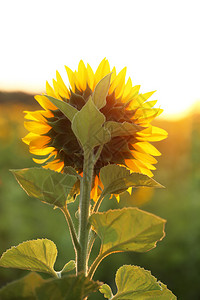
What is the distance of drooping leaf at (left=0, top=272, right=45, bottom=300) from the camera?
403 mm

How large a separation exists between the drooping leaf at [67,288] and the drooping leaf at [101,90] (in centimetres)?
25

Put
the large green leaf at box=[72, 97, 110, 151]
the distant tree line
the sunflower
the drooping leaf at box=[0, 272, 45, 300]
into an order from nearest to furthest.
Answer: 1. the drooping leaf at box=[0, 272, 45, 300]
2. the large green leaf at box=[72, 97, 110, 151]
3. the sunflower
4. the distant tree line

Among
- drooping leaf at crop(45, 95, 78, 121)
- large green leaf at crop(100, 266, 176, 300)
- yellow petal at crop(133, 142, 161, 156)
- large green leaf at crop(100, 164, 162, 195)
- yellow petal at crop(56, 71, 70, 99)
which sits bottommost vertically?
large green leaf at crop(100, 266, 176, 300)

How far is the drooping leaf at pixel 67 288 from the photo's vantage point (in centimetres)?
41

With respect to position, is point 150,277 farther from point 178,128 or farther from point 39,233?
point 178,128

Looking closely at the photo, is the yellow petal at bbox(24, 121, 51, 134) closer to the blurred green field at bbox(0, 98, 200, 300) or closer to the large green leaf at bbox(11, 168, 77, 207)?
the large green leaf at bbox(11, 168, 77, 207)

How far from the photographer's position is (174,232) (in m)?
4.18

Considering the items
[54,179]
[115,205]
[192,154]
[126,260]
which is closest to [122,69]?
[54,179]

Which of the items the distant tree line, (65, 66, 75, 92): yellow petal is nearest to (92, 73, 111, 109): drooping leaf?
(65, 66, 75, 92): yellow petal

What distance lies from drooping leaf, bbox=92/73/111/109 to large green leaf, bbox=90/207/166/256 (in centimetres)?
17

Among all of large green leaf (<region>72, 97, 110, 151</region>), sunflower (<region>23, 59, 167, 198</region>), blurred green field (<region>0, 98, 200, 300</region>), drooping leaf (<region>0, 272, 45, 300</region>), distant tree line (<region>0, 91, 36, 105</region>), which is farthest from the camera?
distant tree line (<region>0, 91, 36, 105</region>)

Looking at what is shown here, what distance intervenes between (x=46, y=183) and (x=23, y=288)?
0.46ft

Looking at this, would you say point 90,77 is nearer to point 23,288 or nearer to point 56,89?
point 56,89

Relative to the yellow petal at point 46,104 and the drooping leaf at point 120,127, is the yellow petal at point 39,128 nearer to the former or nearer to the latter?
the yellow petal at point 46,104
